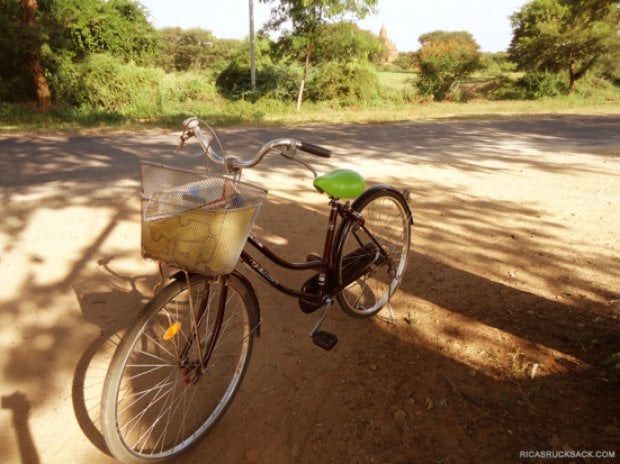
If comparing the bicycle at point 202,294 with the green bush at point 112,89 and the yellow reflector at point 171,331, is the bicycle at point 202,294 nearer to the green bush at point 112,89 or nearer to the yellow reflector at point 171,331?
the yellow reflector at point 171,331

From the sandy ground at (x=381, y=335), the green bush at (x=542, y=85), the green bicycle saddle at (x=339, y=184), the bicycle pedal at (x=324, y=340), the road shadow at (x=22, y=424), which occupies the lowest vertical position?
the road shadow at (x=22, y=424)

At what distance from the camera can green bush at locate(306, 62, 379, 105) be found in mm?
20328

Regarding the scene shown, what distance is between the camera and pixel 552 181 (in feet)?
22.0

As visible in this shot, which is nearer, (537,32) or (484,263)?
(484,263)

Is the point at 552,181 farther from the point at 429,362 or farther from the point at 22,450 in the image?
the point at 22,450

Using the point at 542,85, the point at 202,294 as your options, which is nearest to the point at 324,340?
the point at 202,294

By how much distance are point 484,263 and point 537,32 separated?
30.3 metres

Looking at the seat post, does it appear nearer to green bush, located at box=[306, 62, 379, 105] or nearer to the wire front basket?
the wire front basket

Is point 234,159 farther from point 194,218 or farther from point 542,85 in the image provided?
point 542,85

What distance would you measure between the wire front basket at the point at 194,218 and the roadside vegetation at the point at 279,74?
11399 mm

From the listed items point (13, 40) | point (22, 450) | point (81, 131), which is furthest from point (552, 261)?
point (13, 40)

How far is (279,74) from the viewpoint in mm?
21062

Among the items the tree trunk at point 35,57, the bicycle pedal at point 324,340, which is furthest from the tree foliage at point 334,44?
the bicycle pedal at point 324,340

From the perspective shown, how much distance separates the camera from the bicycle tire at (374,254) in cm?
295
